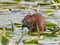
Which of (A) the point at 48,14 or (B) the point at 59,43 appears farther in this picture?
(A) the point at 48,14

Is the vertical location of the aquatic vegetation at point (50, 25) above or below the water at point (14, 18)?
below

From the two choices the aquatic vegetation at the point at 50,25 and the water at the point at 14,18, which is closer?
the water at the point at 14,18

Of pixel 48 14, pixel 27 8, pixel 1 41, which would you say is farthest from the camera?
pixel 27 8

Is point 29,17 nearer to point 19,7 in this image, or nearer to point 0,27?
point 0,27

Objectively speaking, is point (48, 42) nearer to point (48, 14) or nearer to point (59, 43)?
point (59, 43)

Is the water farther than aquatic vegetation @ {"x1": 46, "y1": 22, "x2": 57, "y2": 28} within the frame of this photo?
No

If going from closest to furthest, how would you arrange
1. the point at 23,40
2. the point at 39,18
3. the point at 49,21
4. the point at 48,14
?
the point at 23,40, the point at 39,18, the point at 49,21, the point at 48,14

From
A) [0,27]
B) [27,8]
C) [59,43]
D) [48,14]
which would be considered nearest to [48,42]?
[59,43]

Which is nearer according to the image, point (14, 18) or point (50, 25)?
point (50, 25)

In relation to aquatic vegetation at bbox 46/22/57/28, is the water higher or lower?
higher

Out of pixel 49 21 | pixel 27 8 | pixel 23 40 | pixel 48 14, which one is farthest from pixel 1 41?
pixel 27 8
